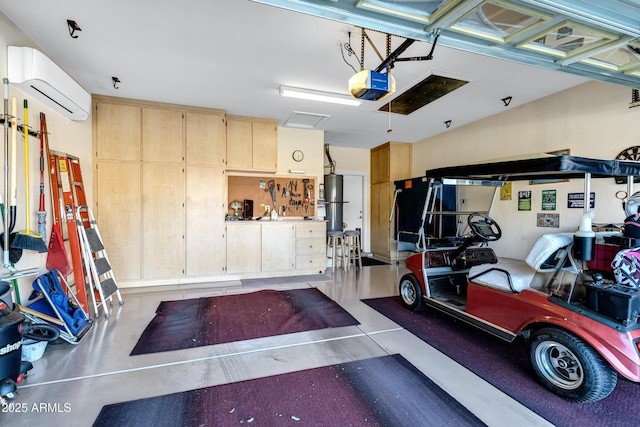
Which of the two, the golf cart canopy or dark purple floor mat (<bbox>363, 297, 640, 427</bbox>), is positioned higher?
the golf cart canopy

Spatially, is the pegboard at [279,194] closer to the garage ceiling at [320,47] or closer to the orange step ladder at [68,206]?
the garage ceiling at [320,47]

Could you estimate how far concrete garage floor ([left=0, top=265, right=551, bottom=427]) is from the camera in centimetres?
182

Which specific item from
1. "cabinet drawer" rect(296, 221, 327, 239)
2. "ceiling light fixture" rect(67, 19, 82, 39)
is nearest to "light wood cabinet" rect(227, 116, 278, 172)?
"cabinet drawer" rect(296, 221, 327, 239)

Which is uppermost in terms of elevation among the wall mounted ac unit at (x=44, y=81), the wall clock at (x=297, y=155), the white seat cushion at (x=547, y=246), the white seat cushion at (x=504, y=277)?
the wall mounted ac unit at (x=44, y=81)

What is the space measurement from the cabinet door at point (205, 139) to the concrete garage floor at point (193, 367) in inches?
98.0

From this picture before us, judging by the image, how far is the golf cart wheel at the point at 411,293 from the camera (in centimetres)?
338

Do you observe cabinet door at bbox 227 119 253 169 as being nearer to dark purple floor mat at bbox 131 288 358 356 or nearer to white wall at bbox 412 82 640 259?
dark purple floor mat at bbox 131 288 358 356

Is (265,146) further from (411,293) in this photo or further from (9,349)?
(9,349)

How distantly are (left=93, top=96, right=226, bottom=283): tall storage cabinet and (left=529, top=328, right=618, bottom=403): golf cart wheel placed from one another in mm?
4261

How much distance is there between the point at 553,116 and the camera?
396 cm

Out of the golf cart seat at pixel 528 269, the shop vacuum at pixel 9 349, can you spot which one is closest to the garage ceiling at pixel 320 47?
the golf cart seat at pixel 528 269

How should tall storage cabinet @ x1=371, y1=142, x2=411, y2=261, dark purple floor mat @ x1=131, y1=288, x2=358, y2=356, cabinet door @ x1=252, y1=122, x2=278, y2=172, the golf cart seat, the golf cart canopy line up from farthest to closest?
tall storage cabinet @ x1=371, y1=142, x2=411, y2=261 < cabinet door @ x1=252, y1=122, x2=278, y2=172 < dark purple floor mat @ x1=131, y1=288, x2=358, y2=356 < the golf cart seat < the golf cart canopy

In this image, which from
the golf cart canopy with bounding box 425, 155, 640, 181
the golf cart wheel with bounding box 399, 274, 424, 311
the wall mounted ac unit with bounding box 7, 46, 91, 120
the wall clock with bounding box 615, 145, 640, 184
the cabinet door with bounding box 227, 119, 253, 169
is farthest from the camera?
the cabinet door with bounding box 227, 119, 253, 169

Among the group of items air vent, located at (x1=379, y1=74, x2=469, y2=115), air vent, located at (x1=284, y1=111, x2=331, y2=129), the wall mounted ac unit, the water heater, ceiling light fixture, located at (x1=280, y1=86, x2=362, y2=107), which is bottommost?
the water heater
